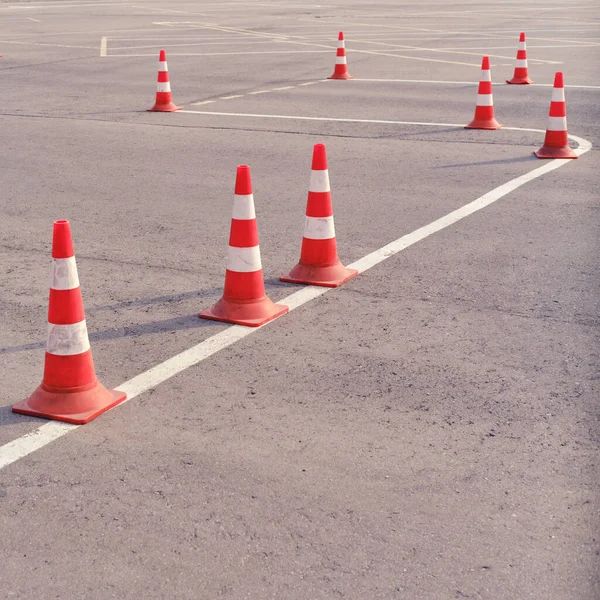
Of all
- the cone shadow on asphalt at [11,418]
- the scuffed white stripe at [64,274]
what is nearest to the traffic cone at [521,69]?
the scuffed white stripe at [64,274]

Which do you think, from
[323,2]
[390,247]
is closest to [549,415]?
[390,247]

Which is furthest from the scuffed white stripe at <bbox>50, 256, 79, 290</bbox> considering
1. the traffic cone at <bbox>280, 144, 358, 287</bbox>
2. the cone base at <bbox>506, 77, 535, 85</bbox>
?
the cone base at <bbox>506, 77, 535, 85</bbox>

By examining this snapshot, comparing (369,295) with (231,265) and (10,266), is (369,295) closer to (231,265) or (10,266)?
(231,265)

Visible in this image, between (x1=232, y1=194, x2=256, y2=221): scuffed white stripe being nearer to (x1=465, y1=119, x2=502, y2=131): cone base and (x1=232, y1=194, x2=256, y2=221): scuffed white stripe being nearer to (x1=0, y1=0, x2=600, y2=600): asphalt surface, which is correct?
(x1=0, y1=0, x2=600, y2=600): asphalt surface

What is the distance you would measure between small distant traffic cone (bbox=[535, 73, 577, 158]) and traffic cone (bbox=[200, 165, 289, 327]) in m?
5.66

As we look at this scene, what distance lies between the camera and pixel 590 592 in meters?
3.54

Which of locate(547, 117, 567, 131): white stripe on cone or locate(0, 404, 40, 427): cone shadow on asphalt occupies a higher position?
locate(547, 117, 567, 131): white stripe on cone

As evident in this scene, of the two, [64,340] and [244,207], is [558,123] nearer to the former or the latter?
[244,207]

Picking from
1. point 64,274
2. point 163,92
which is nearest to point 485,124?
point 163,92

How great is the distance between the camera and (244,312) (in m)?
6.31

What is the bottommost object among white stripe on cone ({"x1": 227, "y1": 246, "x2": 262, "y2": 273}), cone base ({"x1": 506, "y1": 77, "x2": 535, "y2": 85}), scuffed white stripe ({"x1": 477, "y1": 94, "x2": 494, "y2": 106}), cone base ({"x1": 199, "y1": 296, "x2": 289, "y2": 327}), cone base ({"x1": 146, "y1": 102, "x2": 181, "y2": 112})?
cone base ({"x1": 199, "y1": 296, "x2": 289, "y2": 327})

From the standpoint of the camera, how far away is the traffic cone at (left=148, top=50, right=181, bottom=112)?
14414 millimetres

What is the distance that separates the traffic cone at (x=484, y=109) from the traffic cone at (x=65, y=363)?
340 inches

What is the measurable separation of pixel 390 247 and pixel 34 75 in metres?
12.7
